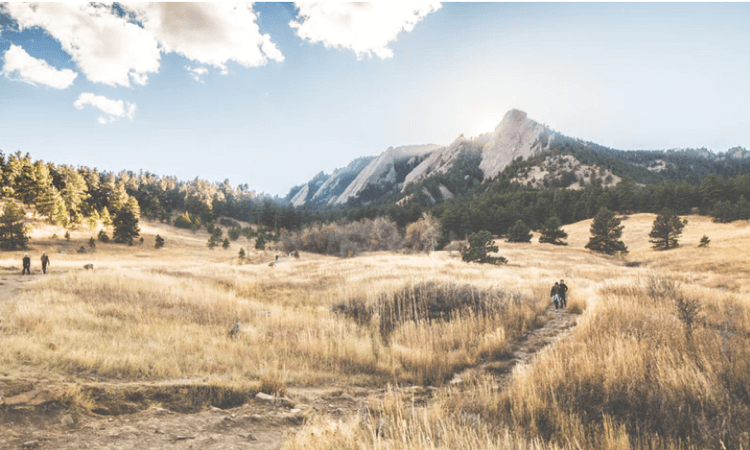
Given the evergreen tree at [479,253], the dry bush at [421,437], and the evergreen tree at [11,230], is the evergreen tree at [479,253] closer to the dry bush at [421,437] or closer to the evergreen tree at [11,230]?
the dry bush at [421,437]

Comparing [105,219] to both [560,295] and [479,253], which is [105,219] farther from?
[560,295]

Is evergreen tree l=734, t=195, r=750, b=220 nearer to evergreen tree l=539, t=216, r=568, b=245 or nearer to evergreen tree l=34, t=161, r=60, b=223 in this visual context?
evergreen tree l=539, t=216, r=568, b=245

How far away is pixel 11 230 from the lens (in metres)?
45.3

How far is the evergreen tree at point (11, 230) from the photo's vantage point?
44675mm

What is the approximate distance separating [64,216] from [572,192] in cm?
12822

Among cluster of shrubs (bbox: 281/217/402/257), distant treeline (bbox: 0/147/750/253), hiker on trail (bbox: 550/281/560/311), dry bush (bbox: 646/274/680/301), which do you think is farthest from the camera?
cluster of shrubs (bbox: 281/217/402/257)

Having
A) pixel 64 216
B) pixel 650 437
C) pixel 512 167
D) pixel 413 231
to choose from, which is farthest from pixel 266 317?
pixel 512 167

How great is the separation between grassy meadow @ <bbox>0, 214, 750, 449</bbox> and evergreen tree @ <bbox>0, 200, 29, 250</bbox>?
48138 mm

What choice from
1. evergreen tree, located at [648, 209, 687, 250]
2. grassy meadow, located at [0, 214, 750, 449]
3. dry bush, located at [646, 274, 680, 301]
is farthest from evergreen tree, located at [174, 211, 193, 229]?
evergreen tree, located at [648, 209, 687, 250]

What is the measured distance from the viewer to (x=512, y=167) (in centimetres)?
16088

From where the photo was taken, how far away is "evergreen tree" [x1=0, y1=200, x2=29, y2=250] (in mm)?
44675

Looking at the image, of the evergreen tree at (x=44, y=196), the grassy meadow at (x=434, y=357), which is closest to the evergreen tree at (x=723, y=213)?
the grassy meadow at (x=434, y=357)

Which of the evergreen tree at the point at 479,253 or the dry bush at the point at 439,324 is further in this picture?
the evergreen tree at the point at 479,253

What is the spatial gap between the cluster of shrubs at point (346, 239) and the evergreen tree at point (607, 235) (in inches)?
1429
